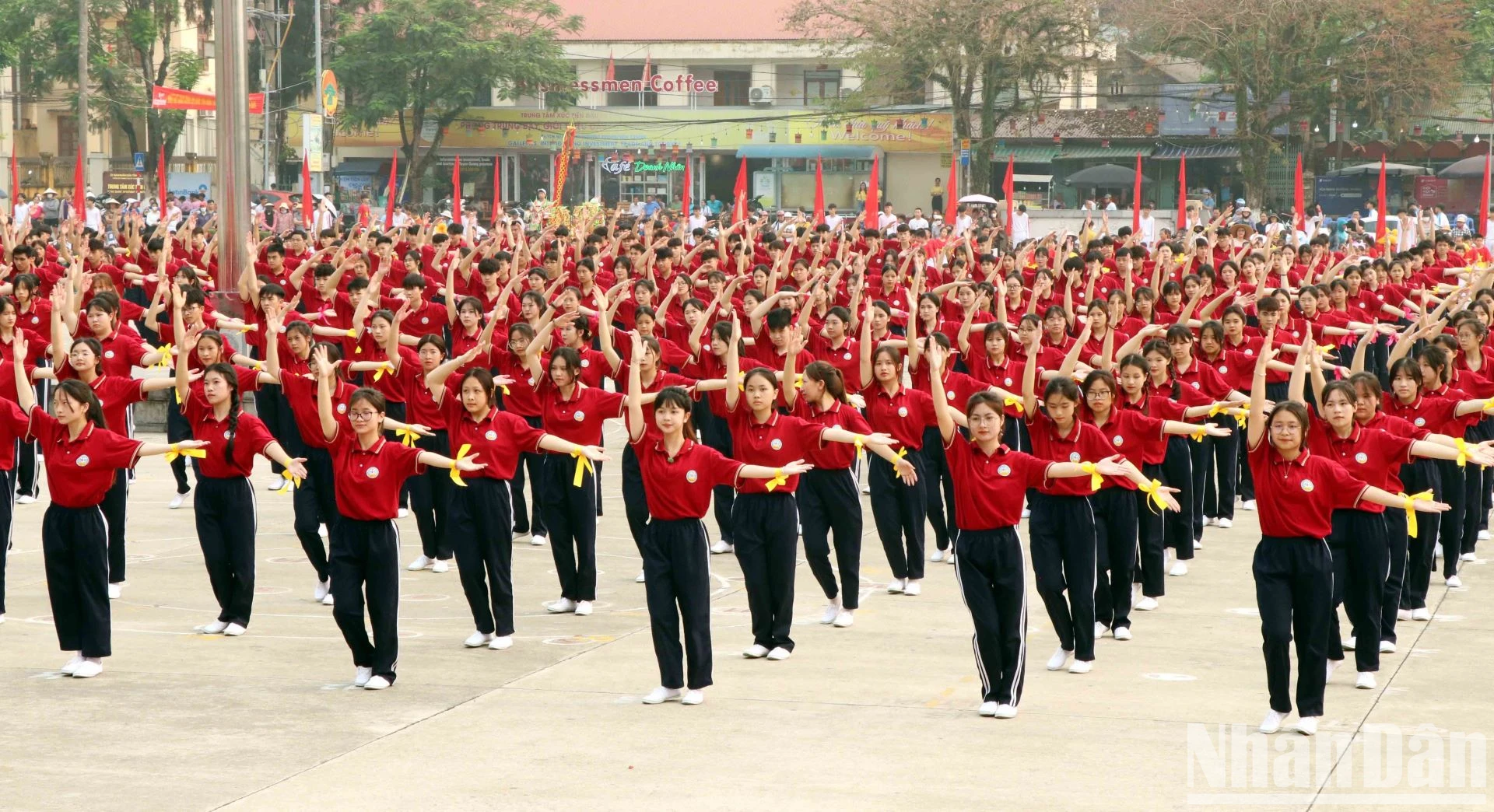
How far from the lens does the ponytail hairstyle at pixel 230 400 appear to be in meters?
9.17

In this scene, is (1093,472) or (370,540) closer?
(1093,472)

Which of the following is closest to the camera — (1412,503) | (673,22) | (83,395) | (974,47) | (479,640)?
(1412,503)

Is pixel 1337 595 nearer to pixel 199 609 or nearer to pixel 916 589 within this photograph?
pixel 916 589

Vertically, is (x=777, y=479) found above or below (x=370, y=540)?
above

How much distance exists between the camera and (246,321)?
1470cm

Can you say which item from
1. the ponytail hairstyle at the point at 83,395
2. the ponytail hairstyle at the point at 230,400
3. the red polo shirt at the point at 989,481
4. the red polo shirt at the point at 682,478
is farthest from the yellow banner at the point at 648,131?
the red polo shirt at the point at 989,481

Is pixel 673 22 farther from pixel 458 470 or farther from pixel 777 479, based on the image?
pixel 777 479

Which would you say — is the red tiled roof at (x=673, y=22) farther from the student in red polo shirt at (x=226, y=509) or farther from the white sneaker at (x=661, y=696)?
the white sneaker at (x=661, y=696)

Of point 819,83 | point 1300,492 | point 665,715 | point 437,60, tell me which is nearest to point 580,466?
point 665,715

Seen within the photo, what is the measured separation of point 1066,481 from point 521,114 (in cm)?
4552

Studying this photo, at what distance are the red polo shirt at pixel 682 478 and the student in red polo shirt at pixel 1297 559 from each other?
229 cm

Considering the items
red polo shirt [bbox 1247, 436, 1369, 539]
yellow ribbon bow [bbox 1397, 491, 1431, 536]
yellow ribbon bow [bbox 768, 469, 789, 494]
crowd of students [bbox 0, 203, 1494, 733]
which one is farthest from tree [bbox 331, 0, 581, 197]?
red polo shirt [bbox 1247, 436, 1369, 539]

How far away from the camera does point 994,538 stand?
25.8 feet

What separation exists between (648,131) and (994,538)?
4587cm
